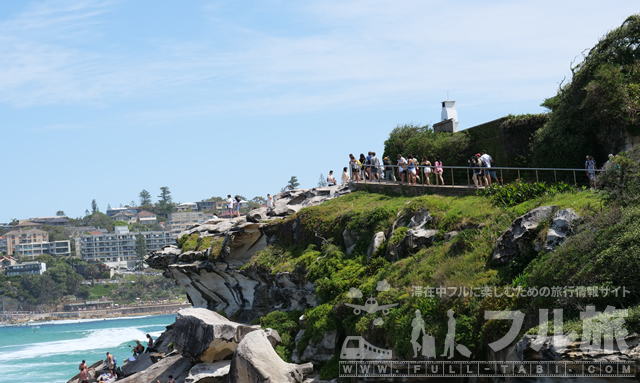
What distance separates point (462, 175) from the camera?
2602cm

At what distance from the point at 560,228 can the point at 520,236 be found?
955 mm

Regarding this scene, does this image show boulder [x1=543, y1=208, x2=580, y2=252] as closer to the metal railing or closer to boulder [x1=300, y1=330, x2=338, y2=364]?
the metal railing

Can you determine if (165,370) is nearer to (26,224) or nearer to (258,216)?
(258,216)

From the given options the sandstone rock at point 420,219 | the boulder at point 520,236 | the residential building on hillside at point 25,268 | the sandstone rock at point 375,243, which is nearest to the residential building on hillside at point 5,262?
the residential building on hillside at point 25,268

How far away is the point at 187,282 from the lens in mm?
33156

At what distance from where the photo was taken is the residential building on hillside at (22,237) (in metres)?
162

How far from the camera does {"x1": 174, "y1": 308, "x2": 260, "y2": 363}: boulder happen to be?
20.5 m

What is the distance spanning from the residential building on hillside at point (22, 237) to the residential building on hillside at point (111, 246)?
8.75 meters

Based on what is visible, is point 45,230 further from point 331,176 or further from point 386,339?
point 386,339

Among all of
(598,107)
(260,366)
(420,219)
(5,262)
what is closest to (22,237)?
(5,262)

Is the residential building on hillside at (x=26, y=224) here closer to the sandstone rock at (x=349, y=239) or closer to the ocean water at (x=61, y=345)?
the ocean water at (x=61, y=345)

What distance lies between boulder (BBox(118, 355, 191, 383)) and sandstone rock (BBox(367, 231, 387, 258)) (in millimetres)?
7163

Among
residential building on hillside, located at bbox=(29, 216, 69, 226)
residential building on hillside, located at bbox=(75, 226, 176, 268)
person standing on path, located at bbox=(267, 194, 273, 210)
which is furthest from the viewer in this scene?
residential building on hillside, located at bbox=(29, 216, 69, 226)

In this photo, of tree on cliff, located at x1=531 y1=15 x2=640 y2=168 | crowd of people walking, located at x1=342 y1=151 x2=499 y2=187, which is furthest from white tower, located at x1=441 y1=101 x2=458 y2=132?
tree on cliff, located at x1=531 y1=15 x2=640 y2=168
